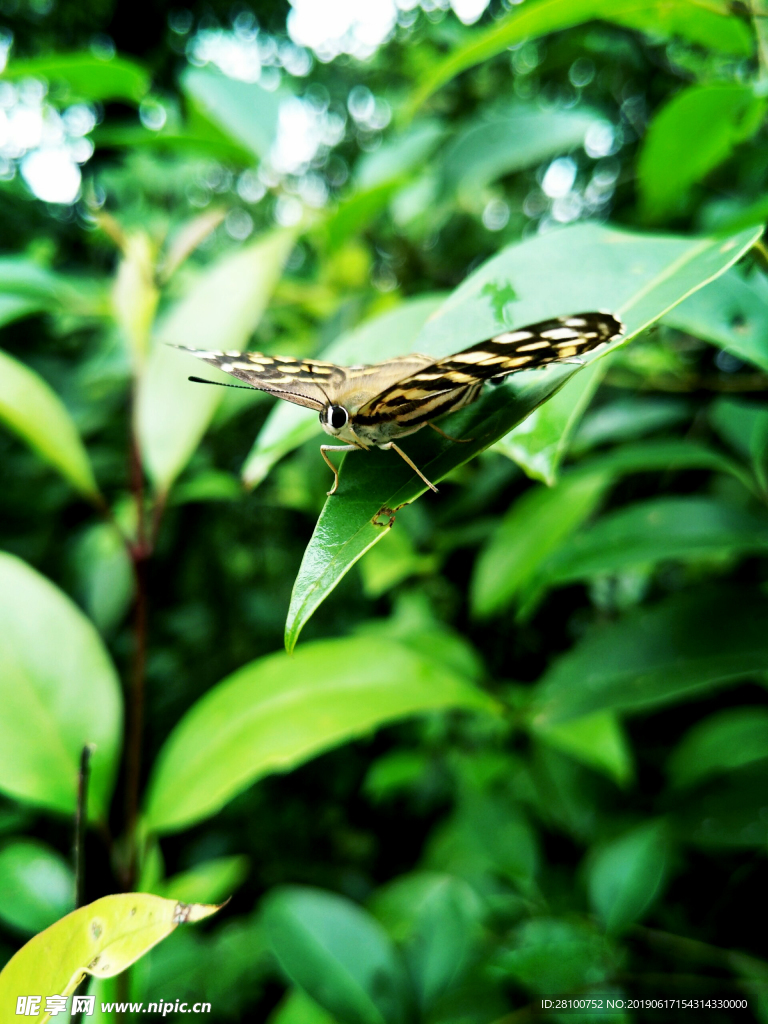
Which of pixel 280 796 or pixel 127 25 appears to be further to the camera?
pixel 127 25

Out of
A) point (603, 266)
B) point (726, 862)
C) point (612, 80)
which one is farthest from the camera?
point (612, 80)

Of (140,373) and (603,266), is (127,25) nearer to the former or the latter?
(140,373)

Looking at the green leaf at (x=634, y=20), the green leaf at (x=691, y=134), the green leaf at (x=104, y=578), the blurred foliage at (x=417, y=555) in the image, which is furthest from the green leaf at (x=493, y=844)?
the green leaf at (x=634, y=20)

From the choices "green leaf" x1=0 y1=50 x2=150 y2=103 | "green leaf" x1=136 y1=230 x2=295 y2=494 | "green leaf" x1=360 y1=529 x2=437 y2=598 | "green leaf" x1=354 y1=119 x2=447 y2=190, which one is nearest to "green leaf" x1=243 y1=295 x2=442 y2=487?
"green leaf" x1=136 y1=230 x2=295 y2=494

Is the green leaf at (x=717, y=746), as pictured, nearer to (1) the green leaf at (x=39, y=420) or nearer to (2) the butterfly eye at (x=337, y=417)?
(2) the butterfly eye at (x=337, y=417)

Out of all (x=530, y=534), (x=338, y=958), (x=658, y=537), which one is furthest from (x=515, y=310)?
(x=338, y=958)

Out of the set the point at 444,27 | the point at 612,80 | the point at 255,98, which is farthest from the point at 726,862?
the point at 444,27
